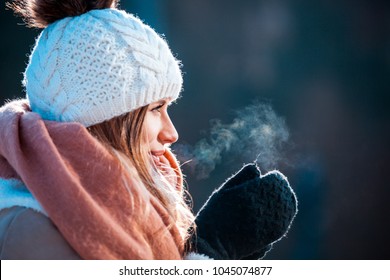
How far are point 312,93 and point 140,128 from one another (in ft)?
5.68

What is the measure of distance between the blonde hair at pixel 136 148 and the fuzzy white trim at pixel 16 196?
0.41 feet

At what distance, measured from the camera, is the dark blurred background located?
2248 mm

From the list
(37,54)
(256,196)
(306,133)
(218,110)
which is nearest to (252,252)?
(256,196)

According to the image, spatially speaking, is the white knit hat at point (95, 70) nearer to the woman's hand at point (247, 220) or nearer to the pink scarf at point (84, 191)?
the pink scarf at point (84, 191)

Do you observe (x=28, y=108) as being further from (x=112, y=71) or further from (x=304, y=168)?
(x=304, y=168)

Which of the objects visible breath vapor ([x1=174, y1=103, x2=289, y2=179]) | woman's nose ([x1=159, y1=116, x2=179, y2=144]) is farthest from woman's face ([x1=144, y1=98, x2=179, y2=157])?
visible breath vapor ([x1=174, y1=103, x2=289, y2=179])

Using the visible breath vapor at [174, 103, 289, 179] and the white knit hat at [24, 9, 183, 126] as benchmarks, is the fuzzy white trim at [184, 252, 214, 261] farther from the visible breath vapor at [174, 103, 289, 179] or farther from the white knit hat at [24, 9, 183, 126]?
the visible breath vapor at [174, 103, 289, 179]

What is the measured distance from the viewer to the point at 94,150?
70 cm

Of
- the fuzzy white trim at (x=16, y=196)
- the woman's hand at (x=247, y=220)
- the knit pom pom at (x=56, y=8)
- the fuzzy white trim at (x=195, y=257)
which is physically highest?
the knit pom pom at (x=56, y=8)

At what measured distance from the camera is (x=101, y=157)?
70cm

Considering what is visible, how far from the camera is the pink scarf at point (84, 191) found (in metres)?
0.65

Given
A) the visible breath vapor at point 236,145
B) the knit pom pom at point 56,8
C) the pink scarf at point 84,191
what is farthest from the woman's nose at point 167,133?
the visible breath vapor at point 236,145

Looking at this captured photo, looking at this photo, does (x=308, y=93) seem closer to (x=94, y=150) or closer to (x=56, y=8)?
(x=56, y=8)

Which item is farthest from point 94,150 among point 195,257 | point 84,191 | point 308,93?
point 308,93
